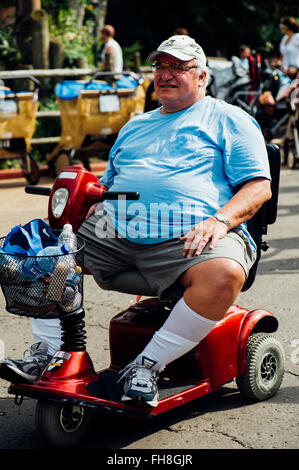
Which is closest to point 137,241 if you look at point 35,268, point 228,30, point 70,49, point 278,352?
point 35,268

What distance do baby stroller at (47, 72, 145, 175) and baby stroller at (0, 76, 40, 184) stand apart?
535mm

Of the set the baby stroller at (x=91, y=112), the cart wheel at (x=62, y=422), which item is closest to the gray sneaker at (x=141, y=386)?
the cart wheel at (x=62, y=422)

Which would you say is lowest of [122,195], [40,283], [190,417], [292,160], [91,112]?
[292,160]

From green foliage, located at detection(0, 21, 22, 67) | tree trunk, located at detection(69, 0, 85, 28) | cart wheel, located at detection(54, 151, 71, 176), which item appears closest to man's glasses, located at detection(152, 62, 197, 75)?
cart wheel, located at detection(54, 151, 71, 176)

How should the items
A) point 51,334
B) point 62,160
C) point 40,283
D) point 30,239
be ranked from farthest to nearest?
point 62,160 < point 51,334 < point 30,239 < point 40,283

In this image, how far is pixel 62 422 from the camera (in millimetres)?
3340

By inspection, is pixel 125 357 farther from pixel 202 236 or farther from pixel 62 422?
pixel 202 236

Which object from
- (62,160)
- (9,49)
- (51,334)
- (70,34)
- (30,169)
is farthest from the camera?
(70,34)

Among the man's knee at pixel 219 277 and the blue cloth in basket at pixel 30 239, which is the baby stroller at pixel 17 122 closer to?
the blue cloth in basket at pixel 30 239

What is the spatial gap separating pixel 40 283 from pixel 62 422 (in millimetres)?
620

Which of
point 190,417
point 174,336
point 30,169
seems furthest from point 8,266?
point 30,169

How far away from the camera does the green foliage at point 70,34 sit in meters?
13.4
